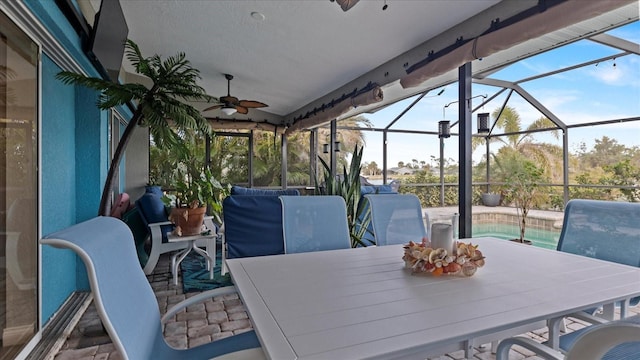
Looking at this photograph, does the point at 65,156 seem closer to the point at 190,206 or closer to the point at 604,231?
the point at 190,206

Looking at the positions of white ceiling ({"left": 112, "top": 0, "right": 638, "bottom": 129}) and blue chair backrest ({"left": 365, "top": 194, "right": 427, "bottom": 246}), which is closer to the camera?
blue chair backrest ({"left": 365, "top": 194, "right": 427, "bottom": 246})

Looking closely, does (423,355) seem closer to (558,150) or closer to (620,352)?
(620,352)

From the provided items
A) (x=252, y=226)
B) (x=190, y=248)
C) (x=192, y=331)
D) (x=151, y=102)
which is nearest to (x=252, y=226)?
(x=252, y=226)

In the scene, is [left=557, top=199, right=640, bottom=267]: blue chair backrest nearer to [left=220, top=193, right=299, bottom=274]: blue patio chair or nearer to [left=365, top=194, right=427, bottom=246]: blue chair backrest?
[left=365, top=194, right=427, bottom=246]: blue chair backrest

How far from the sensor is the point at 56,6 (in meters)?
2.14

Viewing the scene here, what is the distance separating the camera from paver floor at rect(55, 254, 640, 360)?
7.02 feet

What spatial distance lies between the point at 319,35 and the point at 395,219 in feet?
7.71

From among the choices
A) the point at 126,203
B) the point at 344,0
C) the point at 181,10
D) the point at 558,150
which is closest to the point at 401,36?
the point at 344,0

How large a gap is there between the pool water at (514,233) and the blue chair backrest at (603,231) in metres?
5.09

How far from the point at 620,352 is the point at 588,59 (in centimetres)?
521

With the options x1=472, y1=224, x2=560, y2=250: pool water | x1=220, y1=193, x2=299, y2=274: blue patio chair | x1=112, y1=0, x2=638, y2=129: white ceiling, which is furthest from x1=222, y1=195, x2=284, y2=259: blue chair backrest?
x1=472, y1=224, x2=560, y2=250: pool water

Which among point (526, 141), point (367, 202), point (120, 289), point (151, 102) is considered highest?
point (526, 141)

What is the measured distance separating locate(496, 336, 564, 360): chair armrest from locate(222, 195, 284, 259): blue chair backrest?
161 centimetres

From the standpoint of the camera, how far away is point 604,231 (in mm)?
1911
